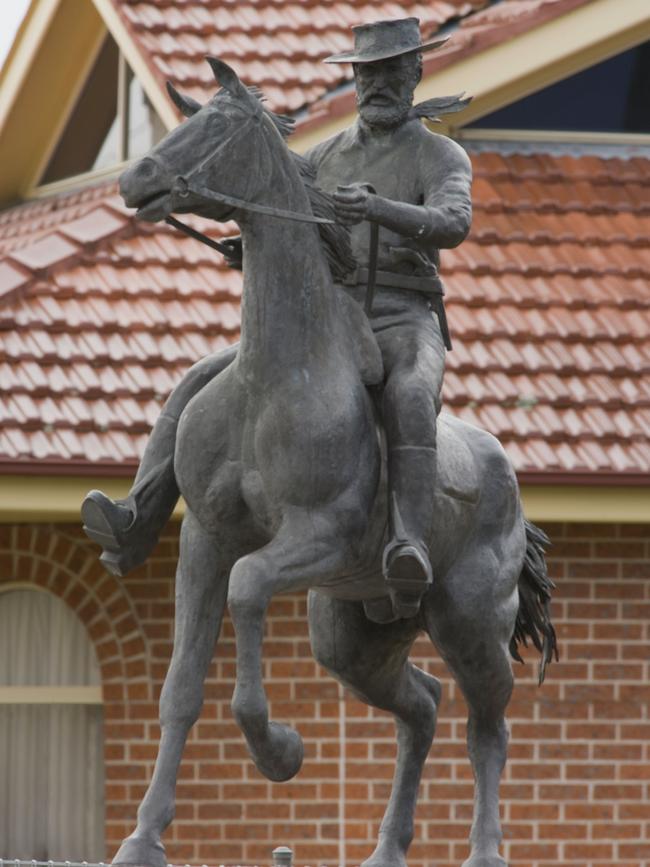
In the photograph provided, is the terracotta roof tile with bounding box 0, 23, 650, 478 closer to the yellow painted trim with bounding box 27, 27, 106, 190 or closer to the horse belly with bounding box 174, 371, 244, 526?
the yellow painted trim with bounding box 27, 27, 106, 190

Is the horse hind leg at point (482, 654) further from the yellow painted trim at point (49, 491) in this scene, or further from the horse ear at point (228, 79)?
the yellow painted trim at point (49, 491)

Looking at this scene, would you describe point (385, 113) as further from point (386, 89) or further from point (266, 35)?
point (266, 35)

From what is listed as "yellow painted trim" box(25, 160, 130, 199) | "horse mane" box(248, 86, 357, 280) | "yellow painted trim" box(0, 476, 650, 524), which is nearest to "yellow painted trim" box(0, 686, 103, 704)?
"yellow painted trim" box(0, 476, 650, 524)

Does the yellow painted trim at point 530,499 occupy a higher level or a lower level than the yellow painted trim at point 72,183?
lower

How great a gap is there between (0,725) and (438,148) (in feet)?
23.2

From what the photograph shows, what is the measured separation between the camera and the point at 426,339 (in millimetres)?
10625

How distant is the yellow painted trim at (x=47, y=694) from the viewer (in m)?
16.8

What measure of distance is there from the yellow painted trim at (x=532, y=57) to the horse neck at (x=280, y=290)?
657 centimetres

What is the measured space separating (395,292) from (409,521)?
85cm

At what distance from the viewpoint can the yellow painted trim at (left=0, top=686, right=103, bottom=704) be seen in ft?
55.1

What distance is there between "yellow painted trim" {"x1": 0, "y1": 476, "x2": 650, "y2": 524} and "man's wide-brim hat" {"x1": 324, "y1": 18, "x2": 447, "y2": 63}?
5.06 meters

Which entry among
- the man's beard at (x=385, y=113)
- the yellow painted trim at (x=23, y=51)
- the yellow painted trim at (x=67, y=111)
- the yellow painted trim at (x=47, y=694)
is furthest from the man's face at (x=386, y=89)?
the yellow painted trim at (x=67, y=111)

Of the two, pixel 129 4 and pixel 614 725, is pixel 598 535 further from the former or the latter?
pixel 129 4

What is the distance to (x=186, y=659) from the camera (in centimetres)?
1030
